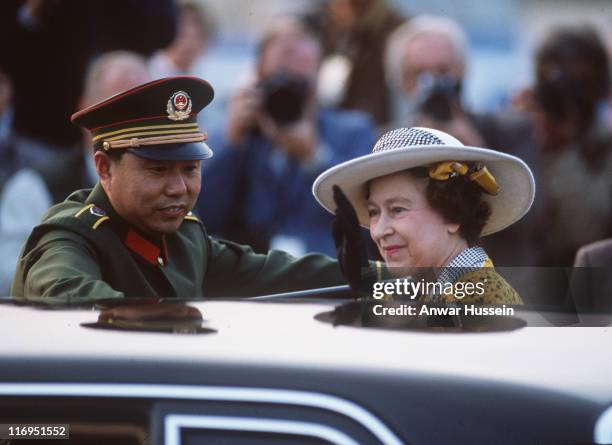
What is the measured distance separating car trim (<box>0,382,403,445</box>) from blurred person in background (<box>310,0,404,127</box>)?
333 cm

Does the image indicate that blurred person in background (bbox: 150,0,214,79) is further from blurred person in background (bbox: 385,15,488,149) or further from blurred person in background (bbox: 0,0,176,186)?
blurred person in background (bbox: 385,15,488,149)

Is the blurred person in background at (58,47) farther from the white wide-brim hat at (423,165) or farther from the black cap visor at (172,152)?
the white wide-brim hat at (423,165)

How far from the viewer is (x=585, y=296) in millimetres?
2697

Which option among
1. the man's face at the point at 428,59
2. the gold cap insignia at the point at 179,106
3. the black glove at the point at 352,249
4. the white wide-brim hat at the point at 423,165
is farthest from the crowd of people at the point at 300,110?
the black glove at the point at 352,249

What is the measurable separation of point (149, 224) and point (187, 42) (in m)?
1.96

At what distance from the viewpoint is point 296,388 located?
1861 mm

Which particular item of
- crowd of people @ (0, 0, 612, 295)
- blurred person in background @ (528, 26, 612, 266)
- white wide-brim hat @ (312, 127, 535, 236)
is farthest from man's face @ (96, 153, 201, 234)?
blurred person in background @ (528, 26, 612, 266)

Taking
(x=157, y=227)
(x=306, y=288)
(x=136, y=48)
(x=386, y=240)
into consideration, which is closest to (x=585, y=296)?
(x=386, y=240)

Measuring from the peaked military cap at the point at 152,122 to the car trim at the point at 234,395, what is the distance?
3.32 feet

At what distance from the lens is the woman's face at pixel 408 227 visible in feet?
8.66

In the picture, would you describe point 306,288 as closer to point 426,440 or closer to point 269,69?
point 426,440

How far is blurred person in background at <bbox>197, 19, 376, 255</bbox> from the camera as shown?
3.75 meters

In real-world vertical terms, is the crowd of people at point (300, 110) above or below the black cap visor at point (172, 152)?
above

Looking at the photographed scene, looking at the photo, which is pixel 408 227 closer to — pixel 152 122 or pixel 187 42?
pixel 152 122
